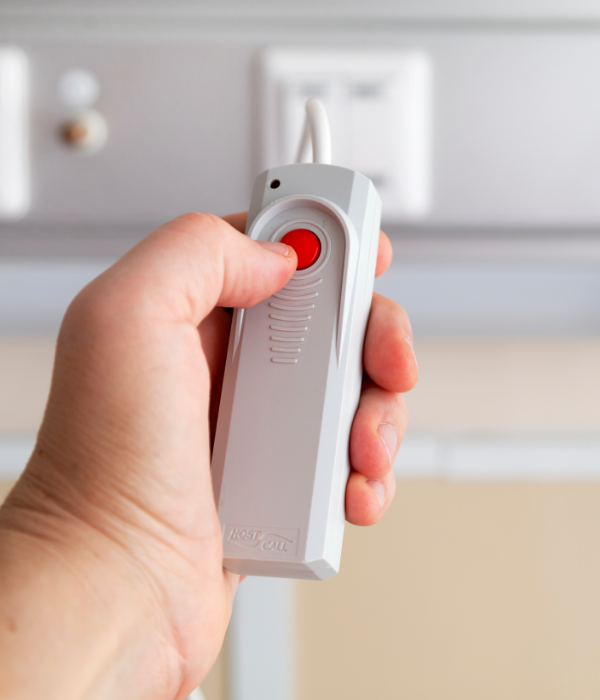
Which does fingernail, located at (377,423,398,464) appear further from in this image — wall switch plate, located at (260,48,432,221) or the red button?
wall switch plate, located at (260,48,432,221)

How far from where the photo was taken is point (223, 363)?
1.30 ft

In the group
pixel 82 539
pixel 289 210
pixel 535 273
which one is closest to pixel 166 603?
pixel 82 539

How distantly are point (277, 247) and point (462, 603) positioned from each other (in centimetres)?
42

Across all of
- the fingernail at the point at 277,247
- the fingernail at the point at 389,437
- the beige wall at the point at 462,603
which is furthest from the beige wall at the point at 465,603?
the fingernail at the point at 277,247

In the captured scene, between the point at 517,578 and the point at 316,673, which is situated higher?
the point at 517,578

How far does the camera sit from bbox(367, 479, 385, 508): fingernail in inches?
14.3

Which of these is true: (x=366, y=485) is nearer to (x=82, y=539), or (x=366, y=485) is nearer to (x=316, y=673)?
(x=82, y=539)

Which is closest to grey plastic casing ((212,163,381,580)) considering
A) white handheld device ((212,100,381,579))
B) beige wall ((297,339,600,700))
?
white handheld device ((212,100,381,579))

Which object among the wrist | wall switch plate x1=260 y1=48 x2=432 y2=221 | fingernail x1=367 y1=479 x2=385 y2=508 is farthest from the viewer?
wall switch plate x1=260 y1=48 x2=432 y2=221

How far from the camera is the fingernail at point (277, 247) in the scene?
34 cm

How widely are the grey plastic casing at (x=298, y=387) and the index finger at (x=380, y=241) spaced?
0.17 ft

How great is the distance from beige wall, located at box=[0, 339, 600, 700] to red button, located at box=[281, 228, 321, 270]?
309 millimetres

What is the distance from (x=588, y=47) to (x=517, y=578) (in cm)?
47

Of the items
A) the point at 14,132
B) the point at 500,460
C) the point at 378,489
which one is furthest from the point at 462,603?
the point at 14,132
